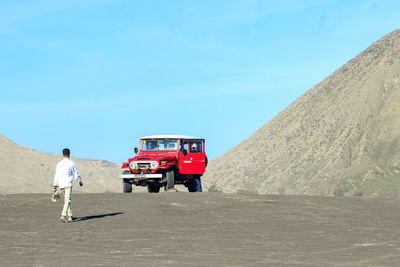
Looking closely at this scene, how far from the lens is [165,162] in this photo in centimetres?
2870

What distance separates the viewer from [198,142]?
30172 millimetres

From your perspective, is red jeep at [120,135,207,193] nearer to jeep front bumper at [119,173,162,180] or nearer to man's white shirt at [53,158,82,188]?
jeep front bumper at [119,173,162,180]

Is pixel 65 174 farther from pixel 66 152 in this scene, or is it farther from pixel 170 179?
pixel 170 179

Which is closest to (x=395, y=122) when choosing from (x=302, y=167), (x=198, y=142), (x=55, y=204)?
(x=302, y=167)

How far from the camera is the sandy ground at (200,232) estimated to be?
1301 centimetres

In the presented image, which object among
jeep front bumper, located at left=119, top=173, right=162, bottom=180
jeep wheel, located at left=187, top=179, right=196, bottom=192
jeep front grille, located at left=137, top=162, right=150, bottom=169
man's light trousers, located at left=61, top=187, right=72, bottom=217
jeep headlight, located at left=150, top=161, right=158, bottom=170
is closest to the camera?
man's light trousers, located at left=61, top=187, right=72, bottom=217

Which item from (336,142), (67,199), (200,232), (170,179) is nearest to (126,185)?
(170,179)

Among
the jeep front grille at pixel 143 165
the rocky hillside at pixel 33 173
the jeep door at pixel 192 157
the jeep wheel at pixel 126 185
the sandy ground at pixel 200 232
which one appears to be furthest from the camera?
the rocky hillside at pixel 33 173

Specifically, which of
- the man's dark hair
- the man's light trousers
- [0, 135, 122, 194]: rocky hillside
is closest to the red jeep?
the man's light trousers

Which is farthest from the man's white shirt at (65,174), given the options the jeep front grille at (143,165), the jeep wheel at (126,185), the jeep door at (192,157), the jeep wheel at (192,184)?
the jeep wheel at (192,184)

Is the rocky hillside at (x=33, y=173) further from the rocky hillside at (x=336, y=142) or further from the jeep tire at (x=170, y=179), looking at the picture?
the jeep tire at (x=170, y=179)

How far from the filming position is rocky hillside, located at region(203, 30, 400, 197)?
3752 inches

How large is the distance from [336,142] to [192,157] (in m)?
76.3

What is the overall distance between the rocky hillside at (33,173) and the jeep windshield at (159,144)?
4828 cm
